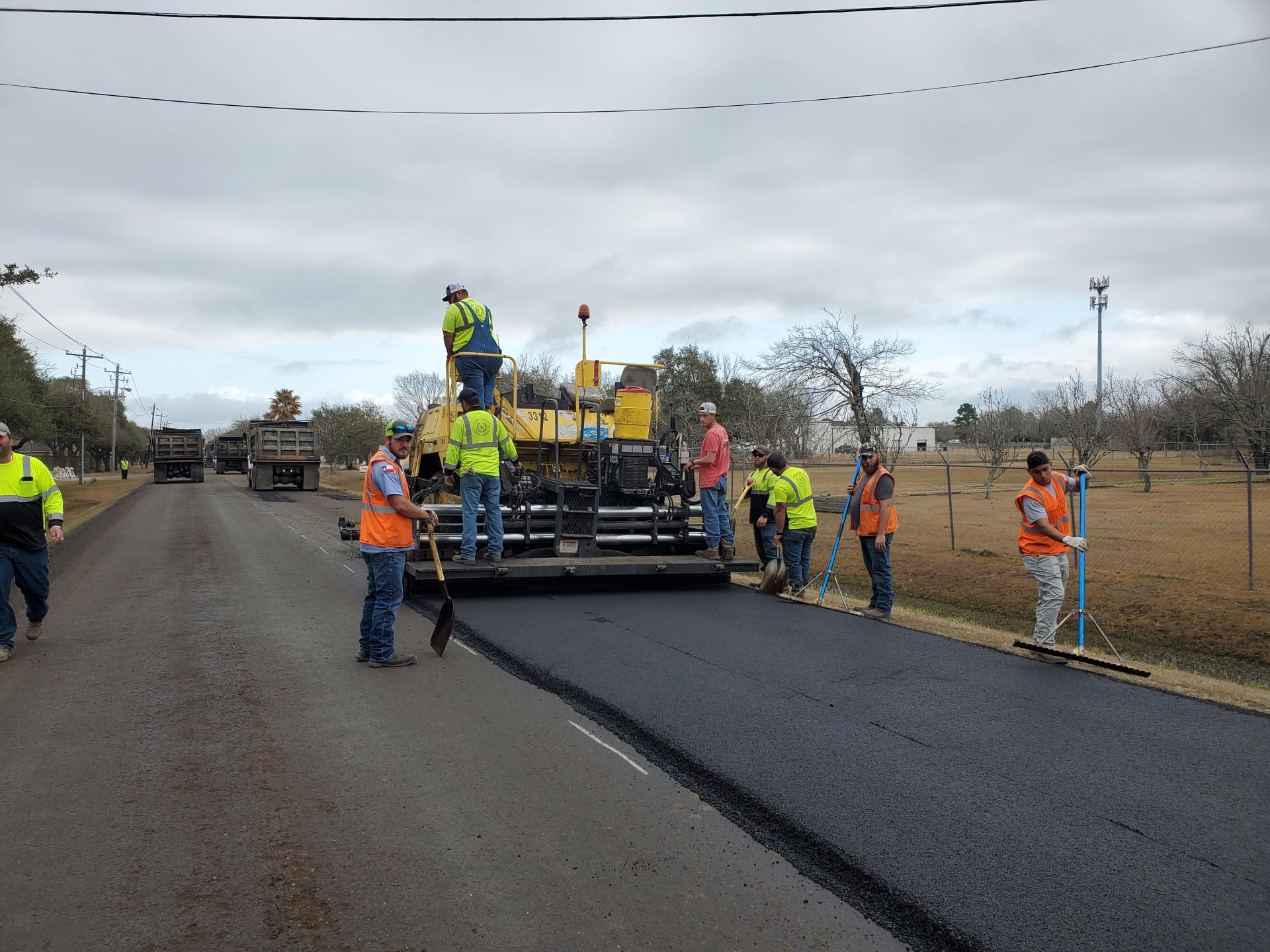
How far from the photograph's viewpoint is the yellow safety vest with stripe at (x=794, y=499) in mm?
10133

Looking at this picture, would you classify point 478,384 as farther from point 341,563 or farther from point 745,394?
point 745,394

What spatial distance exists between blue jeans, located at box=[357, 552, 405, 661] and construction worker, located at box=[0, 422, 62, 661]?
102 inches

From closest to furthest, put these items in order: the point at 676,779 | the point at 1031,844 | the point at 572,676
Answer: the point at 1031,844 < the point at 676,779 < the point at 572,676

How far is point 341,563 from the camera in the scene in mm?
13102

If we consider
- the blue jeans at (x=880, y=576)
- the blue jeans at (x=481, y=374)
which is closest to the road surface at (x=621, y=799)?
the blue jeans at (x=880, y=576)

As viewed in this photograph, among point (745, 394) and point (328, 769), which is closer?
point (328, 769)

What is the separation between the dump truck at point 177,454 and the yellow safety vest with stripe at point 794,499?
4456 cm

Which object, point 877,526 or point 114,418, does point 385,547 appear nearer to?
point 877,526

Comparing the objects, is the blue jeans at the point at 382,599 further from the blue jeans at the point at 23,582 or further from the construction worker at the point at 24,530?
the blue jeans at the point at 23,582

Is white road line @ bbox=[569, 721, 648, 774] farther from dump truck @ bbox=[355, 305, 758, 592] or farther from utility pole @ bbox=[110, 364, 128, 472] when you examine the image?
utility pole @ bbox=[110, 364, 128, 472]

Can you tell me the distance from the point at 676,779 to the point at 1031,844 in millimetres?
1623

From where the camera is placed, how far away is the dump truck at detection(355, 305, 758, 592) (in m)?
9.67

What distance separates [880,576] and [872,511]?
0.67 meters

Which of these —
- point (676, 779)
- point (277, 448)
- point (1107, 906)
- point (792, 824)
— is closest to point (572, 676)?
point (676, 779)
